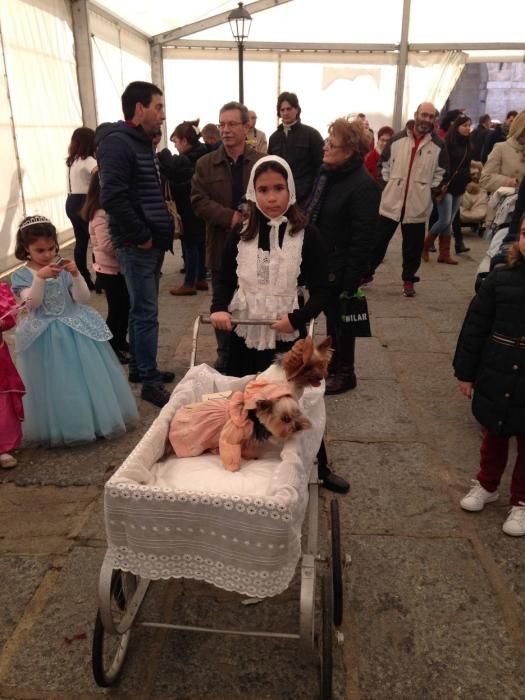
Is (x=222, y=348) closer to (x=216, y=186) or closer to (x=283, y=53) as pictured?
(x=216, y=186)

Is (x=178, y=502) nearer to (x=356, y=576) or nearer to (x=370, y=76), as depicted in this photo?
(x=356, y=576)

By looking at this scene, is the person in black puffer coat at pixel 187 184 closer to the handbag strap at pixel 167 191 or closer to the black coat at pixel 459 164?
the handbag strap at pixel 167 191

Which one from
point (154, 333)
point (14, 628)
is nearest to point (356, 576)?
point (14, 628)

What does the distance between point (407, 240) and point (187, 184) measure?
259 cm

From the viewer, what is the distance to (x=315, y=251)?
288 centimetres

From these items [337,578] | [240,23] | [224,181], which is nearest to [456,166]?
[240,23]

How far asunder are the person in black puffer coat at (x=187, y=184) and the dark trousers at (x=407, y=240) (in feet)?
6.66

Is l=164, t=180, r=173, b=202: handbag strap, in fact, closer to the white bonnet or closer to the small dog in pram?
the white bonnet

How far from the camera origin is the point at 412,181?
6.46 m

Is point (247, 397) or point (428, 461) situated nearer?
point (247, 397)

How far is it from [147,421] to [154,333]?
2.22 ft

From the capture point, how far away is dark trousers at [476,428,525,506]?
2.90 meters

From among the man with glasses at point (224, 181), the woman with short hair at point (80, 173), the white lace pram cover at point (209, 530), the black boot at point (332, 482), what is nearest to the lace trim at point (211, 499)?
the white lace pram cover at point (209, 530)

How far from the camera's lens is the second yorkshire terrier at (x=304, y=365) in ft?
6.44
